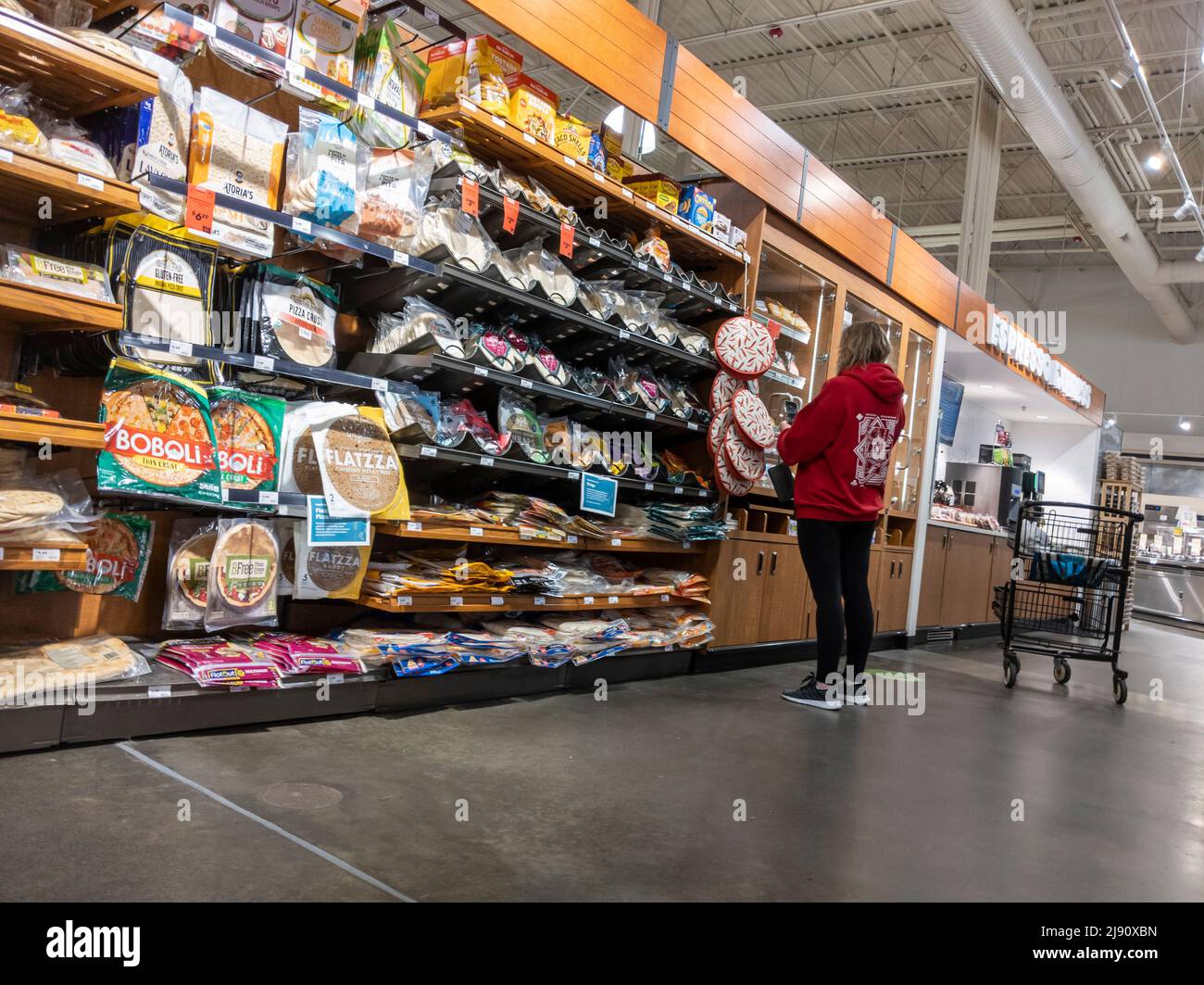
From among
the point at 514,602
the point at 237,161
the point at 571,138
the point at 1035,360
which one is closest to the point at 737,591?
the point at 514,602

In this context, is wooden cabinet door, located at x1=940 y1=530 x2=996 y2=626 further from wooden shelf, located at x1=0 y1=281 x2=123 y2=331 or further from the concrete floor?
wooden shelf, located at x1=0 y1=281 x2=123 y2=331

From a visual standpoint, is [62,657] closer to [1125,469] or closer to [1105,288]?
[1125,469]

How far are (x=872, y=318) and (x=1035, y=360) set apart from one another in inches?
158

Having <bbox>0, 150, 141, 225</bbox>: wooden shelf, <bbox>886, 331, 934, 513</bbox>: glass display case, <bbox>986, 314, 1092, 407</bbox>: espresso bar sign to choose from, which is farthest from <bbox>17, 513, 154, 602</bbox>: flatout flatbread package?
<bbox>986, 314, 1092, 407</bbox>: espresso bar sign

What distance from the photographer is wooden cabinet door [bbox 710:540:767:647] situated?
4988 millimetres

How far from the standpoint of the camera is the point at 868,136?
1494 centimetres

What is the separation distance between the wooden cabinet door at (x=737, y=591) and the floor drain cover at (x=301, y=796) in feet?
9.59

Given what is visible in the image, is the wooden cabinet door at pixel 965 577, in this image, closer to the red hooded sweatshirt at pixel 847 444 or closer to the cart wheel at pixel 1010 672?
A: the cart wheel at pixel 1010 672

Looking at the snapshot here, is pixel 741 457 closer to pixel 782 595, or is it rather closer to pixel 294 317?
pixel 782 595

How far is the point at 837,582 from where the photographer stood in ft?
14.7

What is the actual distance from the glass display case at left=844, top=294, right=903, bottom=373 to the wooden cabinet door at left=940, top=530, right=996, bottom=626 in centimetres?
196

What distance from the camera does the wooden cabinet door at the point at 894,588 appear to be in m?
7.11

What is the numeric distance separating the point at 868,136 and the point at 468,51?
13.0m

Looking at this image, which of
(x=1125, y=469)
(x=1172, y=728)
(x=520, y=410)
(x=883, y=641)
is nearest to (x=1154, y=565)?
(x=1125, y=469)
